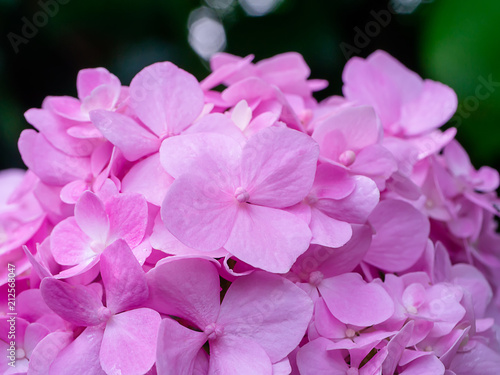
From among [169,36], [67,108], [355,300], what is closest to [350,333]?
[355,300]

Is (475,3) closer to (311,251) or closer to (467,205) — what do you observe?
(467,205)

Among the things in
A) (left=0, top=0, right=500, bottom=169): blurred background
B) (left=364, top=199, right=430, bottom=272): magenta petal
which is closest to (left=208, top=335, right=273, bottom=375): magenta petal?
(left=364, top=199, right=430, bottom=272): magenta petal

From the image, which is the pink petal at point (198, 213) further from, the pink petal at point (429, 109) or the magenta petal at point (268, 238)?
the pink petal at point (429, 109)

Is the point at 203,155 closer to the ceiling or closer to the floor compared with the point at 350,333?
closer to the ceiling

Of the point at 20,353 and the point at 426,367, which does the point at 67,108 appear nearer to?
the point at 20,353

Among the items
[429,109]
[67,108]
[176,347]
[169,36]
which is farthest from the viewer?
[169,36]

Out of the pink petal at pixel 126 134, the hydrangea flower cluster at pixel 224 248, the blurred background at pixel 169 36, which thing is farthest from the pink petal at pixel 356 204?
the blurred background at pixel 169 36

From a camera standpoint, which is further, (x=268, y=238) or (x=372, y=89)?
(x=372, y=89)
